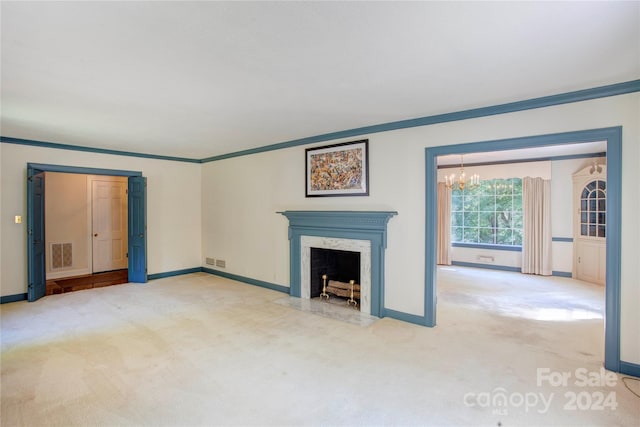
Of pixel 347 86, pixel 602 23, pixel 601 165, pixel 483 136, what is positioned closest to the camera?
pixel 602 23

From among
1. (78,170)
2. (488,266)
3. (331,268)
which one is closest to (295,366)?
(331,268)

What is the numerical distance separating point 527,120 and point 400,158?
138 cm

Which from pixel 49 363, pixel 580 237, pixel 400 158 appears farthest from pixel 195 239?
pixel 580 237

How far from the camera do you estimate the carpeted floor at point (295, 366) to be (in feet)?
7.59

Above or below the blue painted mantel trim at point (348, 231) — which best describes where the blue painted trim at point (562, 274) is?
below

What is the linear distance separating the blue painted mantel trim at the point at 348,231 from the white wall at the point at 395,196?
0.12 m

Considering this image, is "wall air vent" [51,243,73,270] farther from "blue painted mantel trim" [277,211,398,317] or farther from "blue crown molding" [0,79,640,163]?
"blue painted mantel trim" [277,211,398,317]

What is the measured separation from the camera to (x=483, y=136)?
3.57 metres

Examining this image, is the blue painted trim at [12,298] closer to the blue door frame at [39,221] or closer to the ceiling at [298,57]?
the blue door frame at [39,221]

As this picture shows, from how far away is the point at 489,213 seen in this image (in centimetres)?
794

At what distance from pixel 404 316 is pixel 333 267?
1588 millimetres

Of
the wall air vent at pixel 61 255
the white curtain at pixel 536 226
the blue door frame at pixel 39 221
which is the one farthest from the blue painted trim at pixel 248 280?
the white curtain at pixel 536 226

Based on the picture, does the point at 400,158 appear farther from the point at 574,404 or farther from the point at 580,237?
the point at 580,237

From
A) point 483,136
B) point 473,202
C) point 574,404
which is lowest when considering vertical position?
point 574,404
